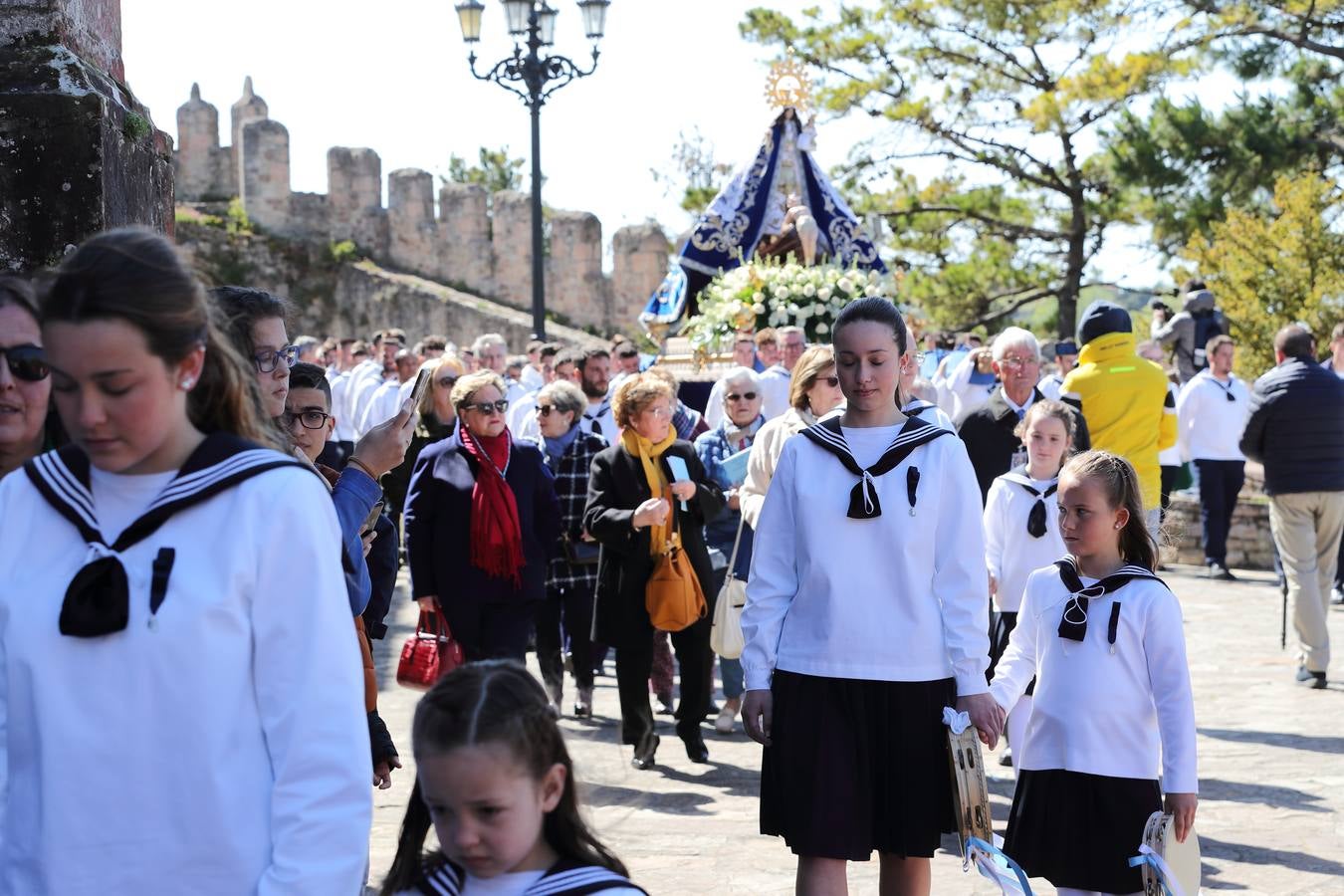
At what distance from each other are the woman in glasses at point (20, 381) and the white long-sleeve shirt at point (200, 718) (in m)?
0.79

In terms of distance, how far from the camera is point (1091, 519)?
185 inches

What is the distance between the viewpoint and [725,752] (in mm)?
8031

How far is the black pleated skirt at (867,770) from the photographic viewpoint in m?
4.30

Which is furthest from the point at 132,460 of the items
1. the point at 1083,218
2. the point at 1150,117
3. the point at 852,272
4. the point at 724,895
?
the point at 1083,218

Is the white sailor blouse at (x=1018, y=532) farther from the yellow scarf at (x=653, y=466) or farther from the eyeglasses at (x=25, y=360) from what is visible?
the eyeglasses at (x=25, y=360)

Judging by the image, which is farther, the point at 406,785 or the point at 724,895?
the point at 406,785

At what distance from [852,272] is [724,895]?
856cm

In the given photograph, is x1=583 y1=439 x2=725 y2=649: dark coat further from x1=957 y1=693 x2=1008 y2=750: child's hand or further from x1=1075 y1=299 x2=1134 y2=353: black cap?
x1=957 y1=693 x2=1008 y2=750: child's hand

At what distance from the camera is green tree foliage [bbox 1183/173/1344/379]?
2166cm

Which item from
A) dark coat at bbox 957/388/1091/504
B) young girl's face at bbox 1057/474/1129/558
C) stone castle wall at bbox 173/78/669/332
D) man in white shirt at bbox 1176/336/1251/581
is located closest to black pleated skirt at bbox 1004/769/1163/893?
young girl's face at bbox 1057/474/1129/558

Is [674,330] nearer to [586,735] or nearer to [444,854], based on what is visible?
[586,735]

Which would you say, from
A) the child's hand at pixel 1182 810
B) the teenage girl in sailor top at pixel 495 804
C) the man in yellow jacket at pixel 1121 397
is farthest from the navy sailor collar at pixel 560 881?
the man in yellow jacket at pixel 1121 397

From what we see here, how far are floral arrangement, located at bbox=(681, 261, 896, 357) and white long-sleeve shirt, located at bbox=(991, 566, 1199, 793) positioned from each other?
8274mm

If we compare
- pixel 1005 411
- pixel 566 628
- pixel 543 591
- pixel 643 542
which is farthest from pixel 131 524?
pixel 566 628
